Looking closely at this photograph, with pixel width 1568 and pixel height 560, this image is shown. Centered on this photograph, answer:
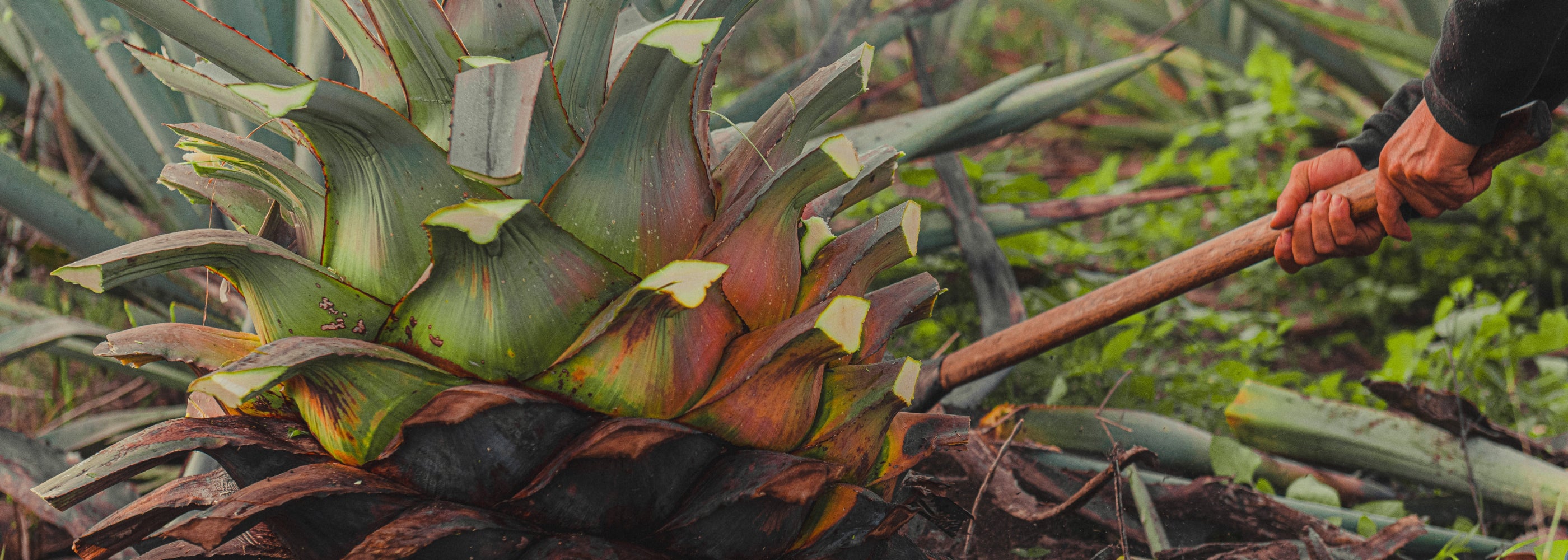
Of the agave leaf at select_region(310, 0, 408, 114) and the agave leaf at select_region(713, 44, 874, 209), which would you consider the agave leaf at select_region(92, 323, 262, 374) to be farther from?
the agave leaf at select_region(713, 44, 874, 209)

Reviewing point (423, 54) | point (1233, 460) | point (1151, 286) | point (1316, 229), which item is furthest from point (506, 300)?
point (1233, 460)

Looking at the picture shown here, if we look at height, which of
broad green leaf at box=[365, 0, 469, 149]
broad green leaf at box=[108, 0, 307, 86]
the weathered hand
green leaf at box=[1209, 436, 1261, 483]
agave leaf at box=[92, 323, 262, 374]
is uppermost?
broad green leaf at box=[108, 0, 307, 86]

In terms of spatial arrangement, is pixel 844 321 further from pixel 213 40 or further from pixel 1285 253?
pixel 1285 253

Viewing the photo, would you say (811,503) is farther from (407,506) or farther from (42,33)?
(42,33)

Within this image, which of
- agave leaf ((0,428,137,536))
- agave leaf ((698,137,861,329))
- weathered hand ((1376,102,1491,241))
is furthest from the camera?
agave leaf ((0,428,137,536))

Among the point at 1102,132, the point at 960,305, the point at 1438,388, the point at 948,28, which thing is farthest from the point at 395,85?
the point at 1102,132

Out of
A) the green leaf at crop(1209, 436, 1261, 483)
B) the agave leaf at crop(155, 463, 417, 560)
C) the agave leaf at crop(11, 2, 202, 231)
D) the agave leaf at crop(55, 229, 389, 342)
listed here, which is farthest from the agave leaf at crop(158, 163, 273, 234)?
the green leaf at crop(1209, 436, 1261, 483)

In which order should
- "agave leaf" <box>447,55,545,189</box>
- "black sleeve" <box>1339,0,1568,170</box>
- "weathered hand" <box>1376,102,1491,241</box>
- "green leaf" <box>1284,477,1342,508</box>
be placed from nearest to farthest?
1. "agave leaf" <box>447,55,545,189</box>
2. "black sleeve" <box>1339,0,1568,170</box>
3. "weathered hand" <box>1376,102,1491,241</box>
4. "green leaf" <box>1284,477,1342,508</box>
